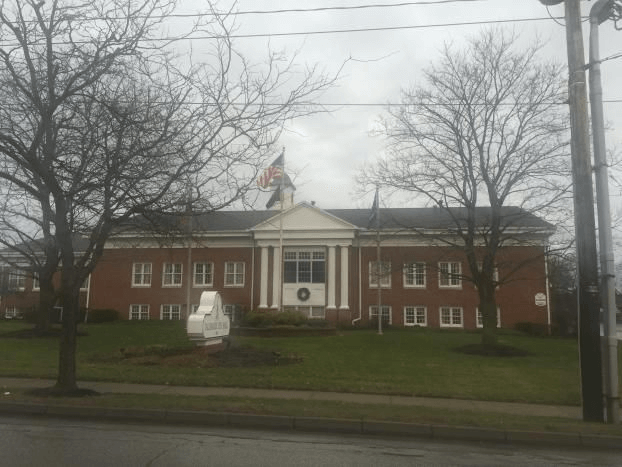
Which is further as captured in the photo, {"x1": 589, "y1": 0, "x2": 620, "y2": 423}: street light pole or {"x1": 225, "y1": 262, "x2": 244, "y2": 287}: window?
{"x1": 225, "y1": 262, "x2": 244, "y2": 287}: window

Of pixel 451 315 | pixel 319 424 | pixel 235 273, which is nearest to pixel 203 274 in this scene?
pixel 235 273

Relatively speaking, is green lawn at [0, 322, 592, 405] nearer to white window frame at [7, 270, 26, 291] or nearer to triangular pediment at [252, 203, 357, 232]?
triangular pediment at [252, 203, 357, 232]

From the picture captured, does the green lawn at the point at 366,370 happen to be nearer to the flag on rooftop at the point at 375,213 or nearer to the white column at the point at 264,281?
the flag on rooftop at the point at 375,213

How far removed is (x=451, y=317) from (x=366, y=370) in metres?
22.8

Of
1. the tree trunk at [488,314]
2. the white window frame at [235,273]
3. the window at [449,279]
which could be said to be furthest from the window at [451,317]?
the tree trunk at [488,314]

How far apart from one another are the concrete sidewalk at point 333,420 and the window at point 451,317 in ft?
85.6

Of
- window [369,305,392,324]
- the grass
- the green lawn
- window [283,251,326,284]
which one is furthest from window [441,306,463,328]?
the grass

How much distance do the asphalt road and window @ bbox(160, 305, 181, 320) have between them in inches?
1254

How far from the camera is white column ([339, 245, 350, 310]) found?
123ft

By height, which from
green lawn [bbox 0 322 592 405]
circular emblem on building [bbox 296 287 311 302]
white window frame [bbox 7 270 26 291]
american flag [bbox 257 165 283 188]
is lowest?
green lawn [bbox 0 322 592 405]

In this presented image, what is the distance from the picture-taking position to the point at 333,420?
9.57 m

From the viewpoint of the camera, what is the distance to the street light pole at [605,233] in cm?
996

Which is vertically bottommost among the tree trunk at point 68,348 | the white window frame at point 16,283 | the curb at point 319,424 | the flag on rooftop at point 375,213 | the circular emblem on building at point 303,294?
the curb at point 319,424

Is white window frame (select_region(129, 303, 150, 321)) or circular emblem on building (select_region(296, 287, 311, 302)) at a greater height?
circular emblem on building (select_region(296, 287, 311, 302))
